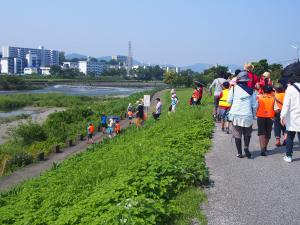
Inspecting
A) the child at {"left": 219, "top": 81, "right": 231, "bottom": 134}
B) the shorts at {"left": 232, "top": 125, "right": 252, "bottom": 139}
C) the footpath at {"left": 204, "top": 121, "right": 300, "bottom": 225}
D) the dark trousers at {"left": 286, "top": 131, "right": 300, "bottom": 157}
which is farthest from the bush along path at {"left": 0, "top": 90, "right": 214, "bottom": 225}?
the dark trousers at {"left": 286, "top": 131, "right": 300, "bottom": 157}

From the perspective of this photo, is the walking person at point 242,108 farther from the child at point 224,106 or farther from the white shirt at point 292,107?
the child at point 224,106

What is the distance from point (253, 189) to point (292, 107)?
2002mm

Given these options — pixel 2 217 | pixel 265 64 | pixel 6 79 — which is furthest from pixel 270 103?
pixel 6 79

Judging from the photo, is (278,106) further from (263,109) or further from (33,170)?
(33,170)

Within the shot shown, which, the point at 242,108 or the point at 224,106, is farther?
the point at 224,106

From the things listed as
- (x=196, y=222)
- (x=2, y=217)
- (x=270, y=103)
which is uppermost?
(x=270, y=103)

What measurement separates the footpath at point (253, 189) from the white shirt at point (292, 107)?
757 mm

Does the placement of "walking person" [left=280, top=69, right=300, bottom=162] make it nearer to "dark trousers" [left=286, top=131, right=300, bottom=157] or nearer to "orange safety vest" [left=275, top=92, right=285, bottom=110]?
"dark trousers" [left=286, top=131, right=300, bottom=157]

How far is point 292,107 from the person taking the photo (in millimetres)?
7285

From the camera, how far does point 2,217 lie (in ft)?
26.7

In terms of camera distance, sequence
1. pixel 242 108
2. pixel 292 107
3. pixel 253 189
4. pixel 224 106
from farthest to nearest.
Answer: pixel 224 106
pixel 242 108
pixel 292 107
pixel 253 189

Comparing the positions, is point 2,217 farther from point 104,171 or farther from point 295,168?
point 295,168

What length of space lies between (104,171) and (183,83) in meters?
83.4

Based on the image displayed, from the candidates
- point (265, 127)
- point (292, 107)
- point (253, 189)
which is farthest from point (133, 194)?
point (265, 127)
